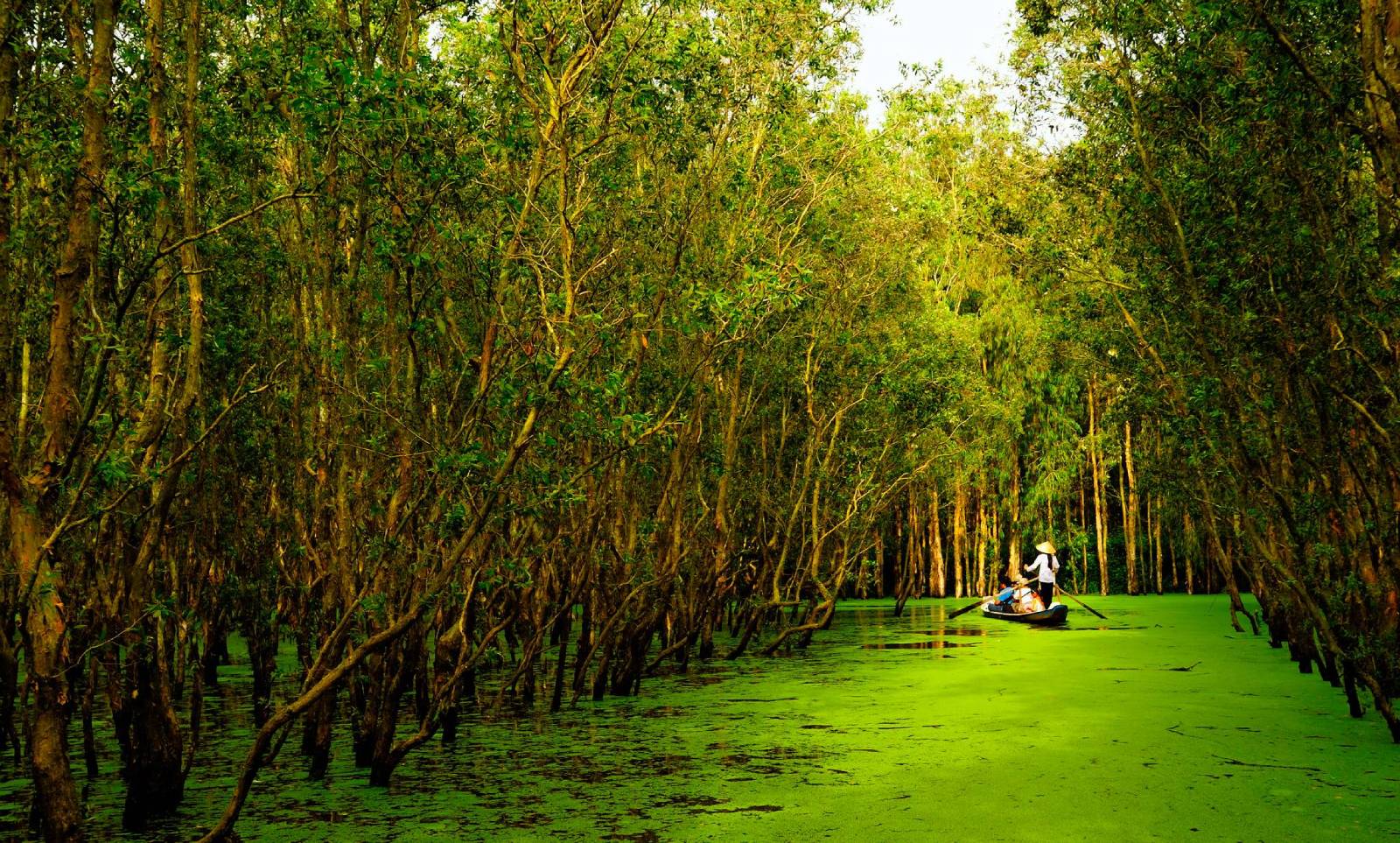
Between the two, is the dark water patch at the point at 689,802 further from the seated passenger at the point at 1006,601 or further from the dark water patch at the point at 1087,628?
the seated passenger at the point at 1006,601

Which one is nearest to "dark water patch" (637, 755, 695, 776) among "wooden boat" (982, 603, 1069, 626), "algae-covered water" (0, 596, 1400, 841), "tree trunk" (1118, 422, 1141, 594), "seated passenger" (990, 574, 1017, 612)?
"algae-covered water" (0, 596, 1400, 841)

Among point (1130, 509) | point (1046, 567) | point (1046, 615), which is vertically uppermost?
point (1130, 509)

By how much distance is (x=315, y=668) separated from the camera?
5141 millimetres

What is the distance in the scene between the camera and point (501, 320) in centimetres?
652

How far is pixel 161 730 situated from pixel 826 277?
11416mm

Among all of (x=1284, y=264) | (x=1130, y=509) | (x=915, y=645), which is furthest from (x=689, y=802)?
(x=1130, y=509)

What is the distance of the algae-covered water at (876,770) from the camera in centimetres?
527

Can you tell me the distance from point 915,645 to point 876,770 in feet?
28.2

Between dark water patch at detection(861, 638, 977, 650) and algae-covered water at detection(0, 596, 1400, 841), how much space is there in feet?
11.7

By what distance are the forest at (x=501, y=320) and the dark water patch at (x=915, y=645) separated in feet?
3.28

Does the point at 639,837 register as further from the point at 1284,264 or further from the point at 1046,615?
the point at 1046,615

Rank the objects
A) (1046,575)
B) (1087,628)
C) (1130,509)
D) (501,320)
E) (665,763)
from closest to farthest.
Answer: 1. (501,320)
2. (665,763)
3. (1087,628)
4. (1046,575)
5. (1130,509)

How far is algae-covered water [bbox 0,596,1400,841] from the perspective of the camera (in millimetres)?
5273

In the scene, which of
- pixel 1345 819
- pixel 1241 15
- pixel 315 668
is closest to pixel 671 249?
pixel 1241 15
